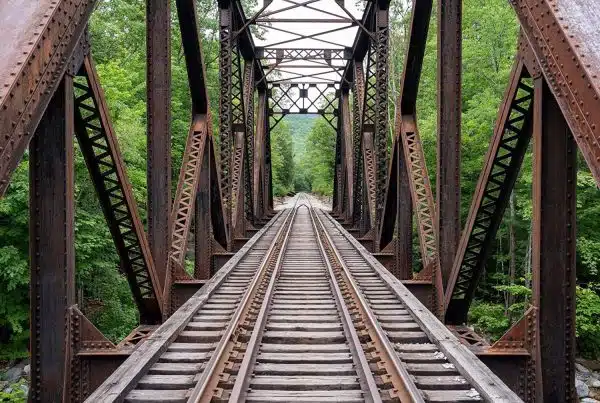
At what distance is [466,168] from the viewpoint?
18.1m

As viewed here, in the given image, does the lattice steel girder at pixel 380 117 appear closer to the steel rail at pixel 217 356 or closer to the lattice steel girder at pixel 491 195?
the steel rail at pixel 217 356

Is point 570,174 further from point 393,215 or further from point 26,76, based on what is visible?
point 393,215

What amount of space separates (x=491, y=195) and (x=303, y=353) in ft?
8.10

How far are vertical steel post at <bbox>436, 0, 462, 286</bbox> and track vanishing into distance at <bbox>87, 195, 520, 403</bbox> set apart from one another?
3.34ft

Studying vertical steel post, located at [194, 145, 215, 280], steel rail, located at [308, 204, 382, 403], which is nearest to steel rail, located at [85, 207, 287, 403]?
steel rail, located at [308, 204, 382, 403]

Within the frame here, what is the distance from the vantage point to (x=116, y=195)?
5.79 m

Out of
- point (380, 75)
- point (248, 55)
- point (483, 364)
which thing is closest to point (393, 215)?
point (380, 75)

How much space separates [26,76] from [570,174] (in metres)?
3.86

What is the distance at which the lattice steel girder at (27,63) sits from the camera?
296cm

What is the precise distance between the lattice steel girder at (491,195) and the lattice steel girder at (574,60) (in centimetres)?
106

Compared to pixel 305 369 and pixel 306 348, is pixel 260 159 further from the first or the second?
pixel 305 369

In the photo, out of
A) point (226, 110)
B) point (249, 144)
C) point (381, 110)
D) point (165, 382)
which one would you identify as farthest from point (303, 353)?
point (249, 144)

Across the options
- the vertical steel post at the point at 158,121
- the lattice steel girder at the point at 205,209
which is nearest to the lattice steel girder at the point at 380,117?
the lattice steel girder at the point at 205,209

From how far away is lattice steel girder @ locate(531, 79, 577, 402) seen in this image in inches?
167
